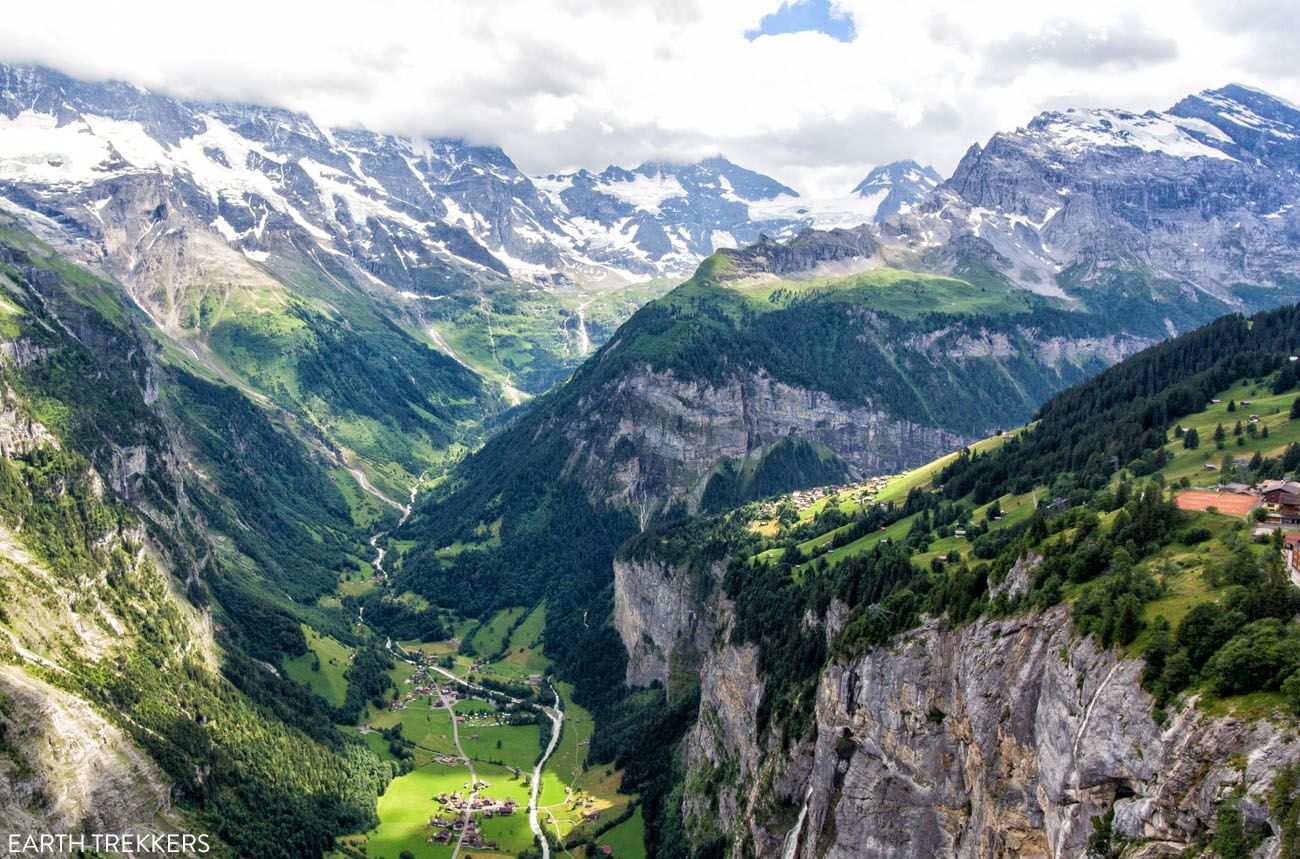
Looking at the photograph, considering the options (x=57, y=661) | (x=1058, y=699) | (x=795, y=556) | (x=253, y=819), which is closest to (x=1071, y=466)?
(x=795, y=556)

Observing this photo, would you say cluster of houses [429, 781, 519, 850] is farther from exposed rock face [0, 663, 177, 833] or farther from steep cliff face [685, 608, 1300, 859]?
steep cliff face [685, 608, 1300, 859]

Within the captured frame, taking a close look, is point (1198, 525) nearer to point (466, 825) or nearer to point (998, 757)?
point (998, 757)

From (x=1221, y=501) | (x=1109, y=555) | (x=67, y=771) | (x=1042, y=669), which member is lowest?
(x=67, y=771)

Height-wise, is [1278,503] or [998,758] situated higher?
[1278,503]

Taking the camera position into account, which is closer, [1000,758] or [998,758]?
[1000,758]

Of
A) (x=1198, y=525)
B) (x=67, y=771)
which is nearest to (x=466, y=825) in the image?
(x=67, y=771)

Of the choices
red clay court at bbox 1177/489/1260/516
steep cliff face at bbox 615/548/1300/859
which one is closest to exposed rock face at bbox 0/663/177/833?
steep cliff face at bbox 615/548/1300/859

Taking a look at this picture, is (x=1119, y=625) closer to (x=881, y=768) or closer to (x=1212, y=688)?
(x=1212, y=688)
